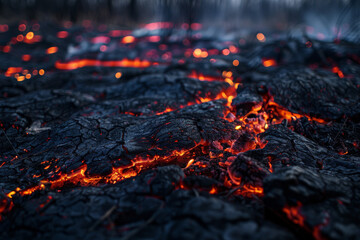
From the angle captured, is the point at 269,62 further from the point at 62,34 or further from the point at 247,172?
the point at 62,34

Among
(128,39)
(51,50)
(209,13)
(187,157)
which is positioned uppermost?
(209,13)

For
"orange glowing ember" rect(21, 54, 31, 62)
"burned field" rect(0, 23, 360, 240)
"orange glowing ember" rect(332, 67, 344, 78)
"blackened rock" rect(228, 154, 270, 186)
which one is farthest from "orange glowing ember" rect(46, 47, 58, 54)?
"orange glowing ember" rect(332, 67, 344, 78)

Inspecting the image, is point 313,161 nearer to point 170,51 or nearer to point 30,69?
point 170,51

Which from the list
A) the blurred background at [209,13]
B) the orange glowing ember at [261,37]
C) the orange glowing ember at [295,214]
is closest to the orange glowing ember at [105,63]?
the blurred background at [209,13]

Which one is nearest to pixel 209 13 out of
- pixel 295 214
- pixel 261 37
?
pixel 261 37

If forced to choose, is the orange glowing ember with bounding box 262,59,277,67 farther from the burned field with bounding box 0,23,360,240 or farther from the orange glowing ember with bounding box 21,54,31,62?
the orange glowing ember with bounding box 21,54,31,62

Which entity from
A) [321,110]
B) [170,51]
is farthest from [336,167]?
[170,51]

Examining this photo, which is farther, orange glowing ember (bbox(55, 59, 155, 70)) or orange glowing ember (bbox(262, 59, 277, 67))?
orange glowing ember (bbox(55, 59, 155, 70))
